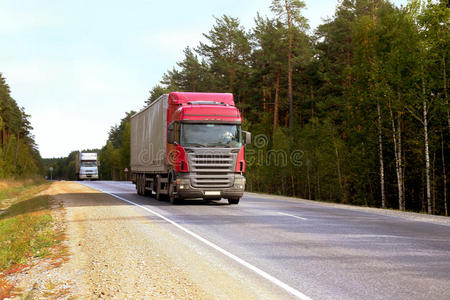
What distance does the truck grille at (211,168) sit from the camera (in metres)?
17.2

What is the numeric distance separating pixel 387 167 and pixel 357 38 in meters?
9.34

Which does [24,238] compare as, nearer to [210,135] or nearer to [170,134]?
[170,134]

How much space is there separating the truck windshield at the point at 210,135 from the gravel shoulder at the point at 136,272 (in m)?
6.52

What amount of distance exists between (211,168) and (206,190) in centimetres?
85

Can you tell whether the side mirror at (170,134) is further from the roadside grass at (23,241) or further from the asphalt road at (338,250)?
the roadside grass at (23,241)

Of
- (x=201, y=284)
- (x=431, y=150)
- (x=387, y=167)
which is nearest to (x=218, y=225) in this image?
(x=201, y=284)

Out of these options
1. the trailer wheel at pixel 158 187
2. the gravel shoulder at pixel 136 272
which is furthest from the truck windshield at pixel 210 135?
the gravel shoulder at pixel 136 272

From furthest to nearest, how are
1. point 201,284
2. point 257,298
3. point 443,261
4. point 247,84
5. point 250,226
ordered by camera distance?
point 247,84 → point 250,226 → point 443,261 → point 201,284 → point 257,298

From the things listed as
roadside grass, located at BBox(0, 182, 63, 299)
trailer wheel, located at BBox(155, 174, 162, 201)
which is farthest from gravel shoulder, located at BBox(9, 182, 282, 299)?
trailer wheel, located at BBox(155, 174, 162, 201)

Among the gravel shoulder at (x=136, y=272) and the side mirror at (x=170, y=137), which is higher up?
the side mirror at (x=170, y=137)

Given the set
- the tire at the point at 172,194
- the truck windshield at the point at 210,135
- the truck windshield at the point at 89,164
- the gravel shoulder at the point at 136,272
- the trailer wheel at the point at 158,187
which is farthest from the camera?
the truck windshield at the point at 89,164

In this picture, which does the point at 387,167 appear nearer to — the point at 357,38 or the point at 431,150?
the point at 431,150

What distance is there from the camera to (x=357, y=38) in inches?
1277

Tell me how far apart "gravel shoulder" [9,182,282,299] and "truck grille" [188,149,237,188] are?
611cm
